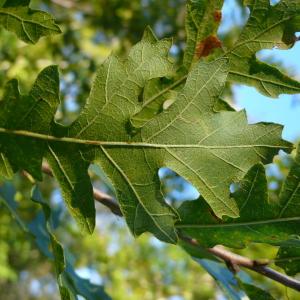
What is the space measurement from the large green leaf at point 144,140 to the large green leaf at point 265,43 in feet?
0.42

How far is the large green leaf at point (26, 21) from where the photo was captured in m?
1.21

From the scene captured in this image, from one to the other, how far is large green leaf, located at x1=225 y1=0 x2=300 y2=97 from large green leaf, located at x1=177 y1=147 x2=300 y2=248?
6.5 inches

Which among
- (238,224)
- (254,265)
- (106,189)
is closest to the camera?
(238,224)

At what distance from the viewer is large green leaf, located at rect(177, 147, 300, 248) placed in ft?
3.93

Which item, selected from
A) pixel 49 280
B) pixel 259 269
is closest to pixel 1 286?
pixel 49 280

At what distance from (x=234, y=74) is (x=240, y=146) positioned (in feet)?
0.65

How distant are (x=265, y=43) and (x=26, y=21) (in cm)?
48

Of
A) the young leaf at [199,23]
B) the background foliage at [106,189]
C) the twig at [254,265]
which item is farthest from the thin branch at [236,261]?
the background foliage at [106,189]

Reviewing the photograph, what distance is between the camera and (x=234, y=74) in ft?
4.11

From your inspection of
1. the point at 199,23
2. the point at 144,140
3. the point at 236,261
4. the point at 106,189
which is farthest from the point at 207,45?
the point at 106,189

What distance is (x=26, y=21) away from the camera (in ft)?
4.03

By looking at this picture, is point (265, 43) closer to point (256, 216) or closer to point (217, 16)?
point (217, 16)

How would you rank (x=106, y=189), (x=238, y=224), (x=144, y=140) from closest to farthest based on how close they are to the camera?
1. (x=144, y=140)
2. (x=238, y=224)
3. (x=106, y=189)

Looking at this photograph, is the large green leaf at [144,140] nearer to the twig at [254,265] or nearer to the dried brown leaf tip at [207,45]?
the dried brown leaf tip at [207,45]
